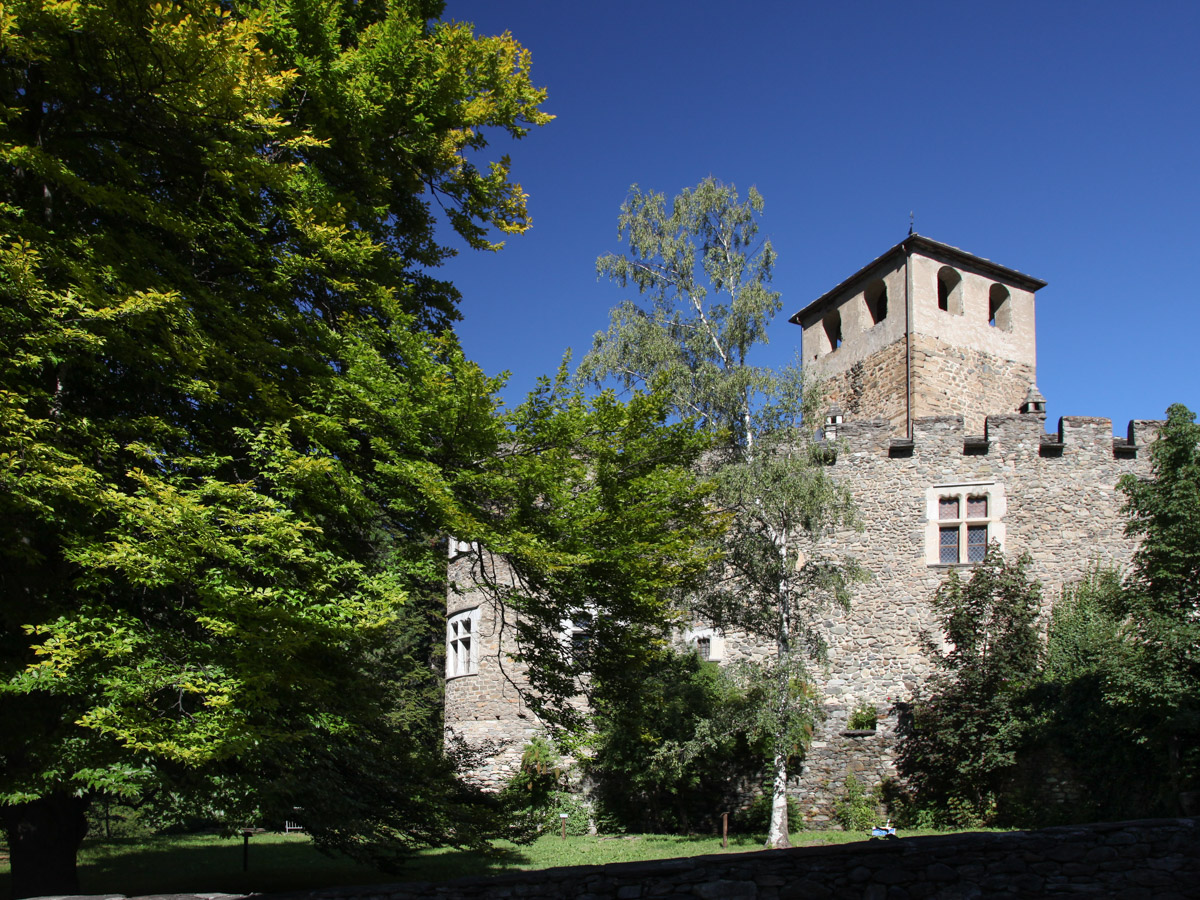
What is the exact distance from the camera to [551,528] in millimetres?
8016

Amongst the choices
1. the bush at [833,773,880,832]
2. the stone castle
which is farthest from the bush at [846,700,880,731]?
the bush at [833,773,880,832]

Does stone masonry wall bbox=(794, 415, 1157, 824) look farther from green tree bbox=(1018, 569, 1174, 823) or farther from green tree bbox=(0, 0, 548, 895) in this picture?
green tree bbox=(0, 0, 548, 895)

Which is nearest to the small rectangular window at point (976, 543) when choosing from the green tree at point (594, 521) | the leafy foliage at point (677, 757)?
the leafy foliage at point (677, 757)

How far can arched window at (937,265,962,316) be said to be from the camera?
73.7ft

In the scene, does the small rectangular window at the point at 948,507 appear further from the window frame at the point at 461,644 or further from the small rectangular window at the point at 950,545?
the window frame at the point at 461,644

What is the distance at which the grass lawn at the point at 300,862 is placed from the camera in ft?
36.0

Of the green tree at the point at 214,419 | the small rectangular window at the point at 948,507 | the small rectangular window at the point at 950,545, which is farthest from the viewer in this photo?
the small rectangular window at the point at 948,507

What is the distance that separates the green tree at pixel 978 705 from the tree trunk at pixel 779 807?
87.9 inches

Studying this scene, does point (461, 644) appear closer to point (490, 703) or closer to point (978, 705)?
point (490, 703)

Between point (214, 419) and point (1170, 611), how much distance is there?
1157cm

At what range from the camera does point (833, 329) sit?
25375 millimetres

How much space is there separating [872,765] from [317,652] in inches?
425

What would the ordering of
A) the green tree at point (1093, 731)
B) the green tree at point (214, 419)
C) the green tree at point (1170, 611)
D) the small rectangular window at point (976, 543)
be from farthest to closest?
the small rectangular window at point (976, 543), the green tree at point (1093, 731), the green tree at point (1170, 611), the green tree at point (214, 419)

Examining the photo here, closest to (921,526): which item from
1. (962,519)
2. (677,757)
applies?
(962,519)
